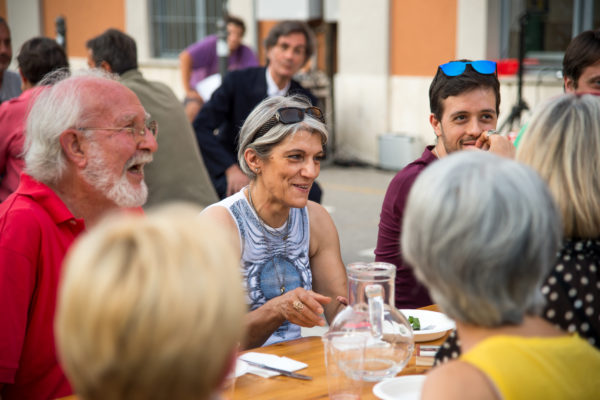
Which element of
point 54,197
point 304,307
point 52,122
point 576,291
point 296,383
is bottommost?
point 296,383

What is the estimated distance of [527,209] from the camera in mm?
1497

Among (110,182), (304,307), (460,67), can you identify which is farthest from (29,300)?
(460,67)

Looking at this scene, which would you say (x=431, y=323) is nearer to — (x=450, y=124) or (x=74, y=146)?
(x=450, y=124)

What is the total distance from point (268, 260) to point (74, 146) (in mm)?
855

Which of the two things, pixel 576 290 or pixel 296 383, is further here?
pixel 296 383

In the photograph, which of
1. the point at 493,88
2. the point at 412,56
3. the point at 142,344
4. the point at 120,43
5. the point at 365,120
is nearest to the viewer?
the point at 142,344

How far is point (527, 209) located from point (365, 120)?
35.8 ft

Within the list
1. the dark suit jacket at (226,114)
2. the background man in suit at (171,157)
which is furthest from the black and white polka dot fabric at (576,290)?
the dark suit jacket at (226,114)

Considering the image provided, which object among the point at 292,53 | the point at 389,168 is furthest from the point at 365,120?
the point at 292,53

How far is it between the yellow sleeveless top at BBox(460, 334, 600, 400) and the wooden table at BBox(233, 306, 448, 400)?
64 cm

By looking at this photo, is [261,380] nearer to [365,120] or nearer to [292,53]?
[292,53]

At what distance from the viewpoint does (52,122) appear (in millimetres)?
2812

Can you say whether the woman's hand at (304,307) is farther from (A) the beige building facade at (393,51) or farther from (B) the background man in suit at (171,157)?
(A) the beige building facade at (393,51)

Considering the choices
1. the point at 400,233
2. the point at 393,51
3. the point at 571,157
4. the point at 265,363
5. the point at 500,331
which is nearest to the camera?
the point at 500,331
